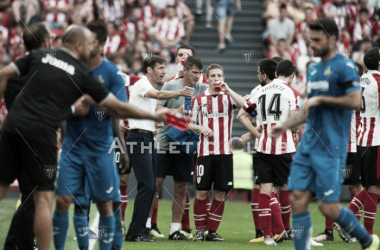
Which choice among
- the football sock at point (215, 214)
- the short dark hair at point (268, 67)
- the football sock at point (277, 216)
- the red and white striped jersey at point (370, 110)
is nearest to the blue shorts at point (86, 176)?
the football sock at point (215, 214)

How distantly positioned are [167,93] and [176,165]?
5.33 feet

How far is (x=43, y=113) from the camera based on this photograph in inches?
280

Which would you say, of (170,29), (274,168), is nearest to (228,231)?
(274,168)

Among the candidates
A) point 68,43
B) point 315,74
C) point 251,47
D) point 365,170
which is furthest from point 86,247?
point 251,47

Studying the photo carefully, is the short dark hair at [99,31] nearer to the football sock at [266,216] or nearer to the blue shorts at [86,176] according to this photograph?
the blue shorts at [86,176]

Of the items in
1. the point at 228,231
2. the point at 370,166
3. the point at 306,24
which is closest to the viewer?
the point at 370,166

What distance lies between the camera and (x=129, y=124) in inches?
421

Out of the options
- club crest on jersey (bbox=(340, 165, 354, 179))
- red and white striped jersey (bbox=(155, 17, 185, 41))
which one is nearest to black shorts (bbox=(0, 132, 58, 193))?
club crest on jersey (bbox=(340, 165, 354, 179))

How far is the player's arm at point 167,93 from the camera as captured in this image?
9891mm

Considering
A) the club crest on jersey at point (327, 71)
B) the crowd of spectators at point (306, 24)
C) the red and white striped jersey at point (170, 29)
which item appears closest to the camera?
the club crest on jersey at point (327, 71)

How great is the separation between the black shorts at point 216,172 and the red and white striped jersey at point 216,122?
0.28 feet

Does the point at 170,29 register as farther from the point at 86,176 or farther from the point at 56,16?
the point at 86,176

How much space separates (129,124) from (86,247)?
298 centimetres

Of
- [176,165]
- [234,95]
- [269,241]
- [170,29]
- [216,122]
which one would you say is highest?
[170,29]
